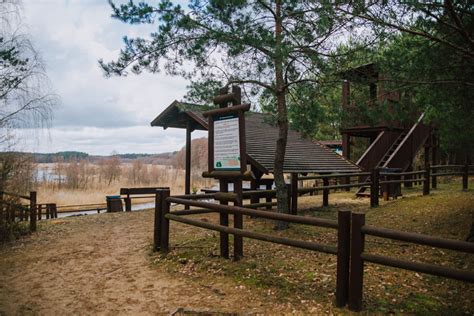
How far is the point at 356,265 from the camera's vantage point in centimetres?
389

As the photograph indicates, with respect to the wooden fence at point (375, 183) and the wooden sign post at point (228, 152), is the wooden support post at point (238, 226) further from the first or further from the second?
the wooden fence at point (375, 183)

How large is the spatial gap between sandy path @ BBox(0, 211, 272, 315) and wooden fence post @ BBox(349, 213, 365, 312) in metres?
0.97

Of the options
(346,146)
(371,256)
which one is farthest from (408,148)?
(371,256)

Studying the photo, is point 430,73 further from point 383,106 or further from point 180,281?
point 180,281

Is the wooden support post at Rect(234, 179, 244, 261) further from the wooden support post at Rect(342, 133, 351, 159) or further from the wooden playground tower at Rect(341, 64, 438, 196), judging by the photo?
the wooden support post at Rect(342, 133, 351, 159)

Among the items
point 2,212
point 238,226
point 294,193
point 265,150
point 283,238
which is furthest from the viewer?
point 265,150

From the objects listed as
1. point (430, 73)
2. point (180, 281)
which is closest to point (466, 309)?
point (180, 281)

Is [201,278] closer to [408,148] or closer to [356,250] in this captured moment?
[356,250]

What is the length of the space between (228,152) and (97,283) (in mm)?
2826

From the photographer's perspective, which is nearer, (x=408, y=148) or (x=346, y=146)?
(x=408, y=148)

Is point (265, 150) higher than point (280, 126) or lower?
lower

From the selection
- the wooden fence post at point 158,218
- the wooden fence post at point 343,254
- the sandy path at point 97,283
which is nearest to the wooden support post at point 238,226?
the sandy path at point 97,283

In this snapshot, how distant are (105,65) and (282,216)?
4.81 m

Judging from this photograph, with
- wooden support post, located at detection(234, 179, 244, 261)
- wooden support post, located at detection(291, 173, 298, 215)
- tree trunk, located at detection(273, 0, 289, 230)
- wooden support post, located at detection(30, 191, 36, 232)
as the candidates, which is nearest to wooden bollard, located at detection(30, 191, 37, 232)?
wooden support post, located at detection(30, 191, 36, 232)
